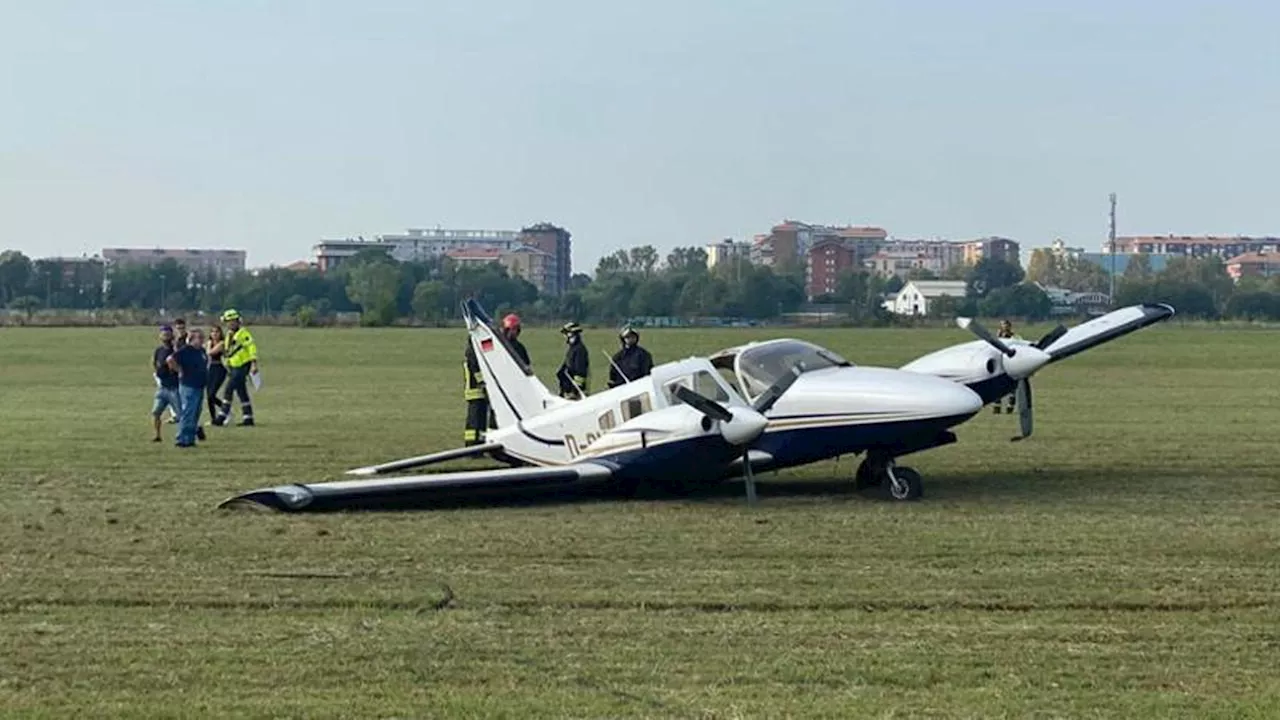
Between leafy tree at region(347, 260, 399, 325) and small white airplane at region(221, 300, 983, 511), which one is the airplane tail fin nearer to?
small white airplane at region(221, 300, 983, 511)

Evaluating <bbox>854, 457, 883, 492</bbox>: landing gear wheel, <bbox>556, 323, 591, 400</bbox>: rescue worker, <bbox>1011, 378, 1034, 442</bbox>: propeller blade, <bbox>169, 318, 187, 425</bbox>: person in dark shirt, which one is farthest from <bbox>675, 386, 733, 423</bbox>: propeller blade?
<bbox>169, 318, 187, 425</bbox>: person in dark shirt

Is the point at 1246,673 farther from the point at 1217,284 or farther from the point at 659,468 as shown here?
the point at 1217,284

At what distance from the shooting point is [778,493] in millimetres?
16688

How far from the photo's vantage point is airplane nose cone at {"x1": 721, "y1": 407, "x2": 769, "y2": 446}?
1504cm

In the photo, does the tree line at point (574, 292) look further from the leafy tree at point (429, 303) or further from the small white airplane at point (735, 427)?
the small white airplane at point (735, 427)

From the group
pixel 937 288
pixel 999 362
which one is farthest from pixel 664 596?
pixel 937 288

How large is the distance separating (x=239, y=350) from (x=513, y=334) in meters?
6.41

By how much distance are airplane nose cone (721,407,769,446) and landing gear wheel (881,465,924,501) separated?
147 cm

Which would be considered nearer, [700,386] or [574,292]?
[700,386]

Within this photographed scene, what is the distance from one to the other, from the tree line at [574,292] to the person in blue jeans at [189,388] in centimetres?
6754

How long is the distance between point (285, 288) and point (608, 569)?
13509 cm

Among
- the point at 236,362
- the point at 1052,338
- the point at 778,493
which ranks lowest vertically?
the point at 778,493

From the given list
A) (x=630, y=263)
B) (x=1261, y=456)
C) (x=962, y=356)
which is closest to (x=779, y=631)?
(x=962, y=356)

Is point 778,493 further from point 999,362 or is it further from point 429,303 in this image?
point 429,303
